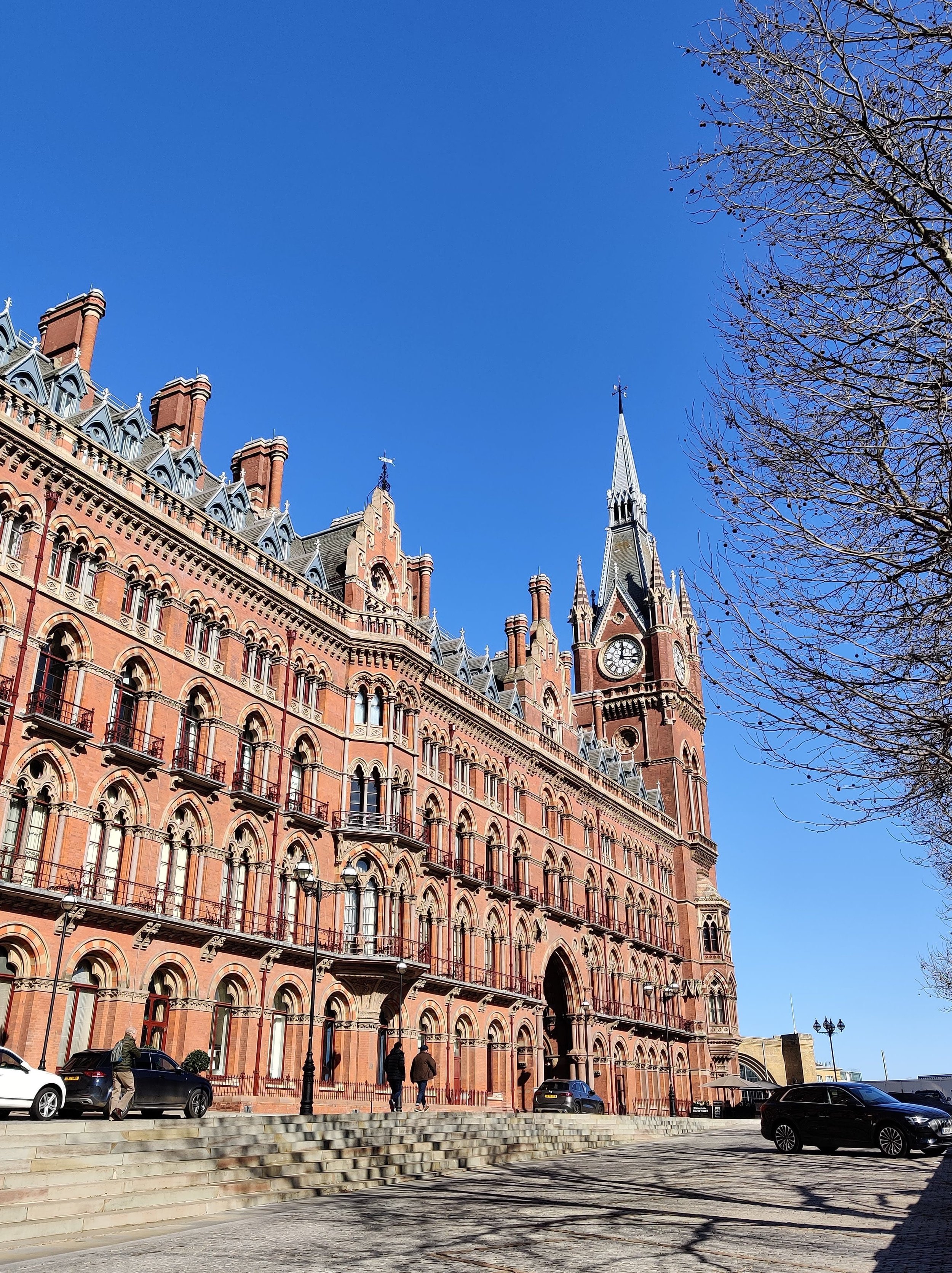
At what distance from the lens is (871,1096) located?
968 inches

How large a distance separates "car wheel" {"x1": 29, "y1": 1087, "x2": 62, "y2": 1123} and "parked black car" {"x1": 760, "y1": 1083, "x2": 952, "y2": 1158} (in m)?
15.9

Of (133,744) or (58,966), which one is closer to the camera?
(58,966)

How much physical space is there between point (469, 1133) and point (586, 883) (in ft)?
109

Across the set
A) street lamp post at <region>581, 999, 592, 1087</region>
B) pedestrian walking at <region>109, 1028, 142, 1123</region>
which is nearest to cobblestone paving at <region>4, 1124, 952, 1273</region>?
pedestrian walking at <region>109, 1028, 142, 1123</region>

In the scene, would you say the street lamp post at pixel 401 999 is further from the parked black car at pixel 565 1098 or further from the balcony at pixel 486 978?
the parked black car at pixel 565 1098

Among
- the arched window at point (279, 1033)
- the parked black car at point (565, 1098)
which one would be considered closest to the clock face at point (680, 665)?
the parked black car at point (565, 1098)

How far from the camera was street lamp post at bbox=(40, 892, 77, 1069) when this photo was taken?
25.4 m

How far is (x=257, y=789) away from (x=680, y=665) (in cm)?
4777

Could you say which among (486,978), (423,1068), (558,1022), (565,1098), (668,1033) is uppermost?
(486,978)

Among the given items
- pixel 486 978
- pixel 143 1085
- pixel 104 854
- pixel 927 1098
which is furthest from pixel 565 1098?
pixel 143 1085

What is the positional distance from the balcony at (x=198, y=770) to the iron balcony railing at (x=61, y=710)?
314cm

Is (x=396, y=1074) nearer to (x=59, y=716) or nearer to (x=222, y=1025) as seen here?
(x=222, y=1025)

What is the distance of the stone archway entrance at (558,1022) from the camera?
53531 millimetres

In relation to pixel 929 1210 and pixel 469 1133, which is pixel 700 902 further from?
pixel 929 1210
